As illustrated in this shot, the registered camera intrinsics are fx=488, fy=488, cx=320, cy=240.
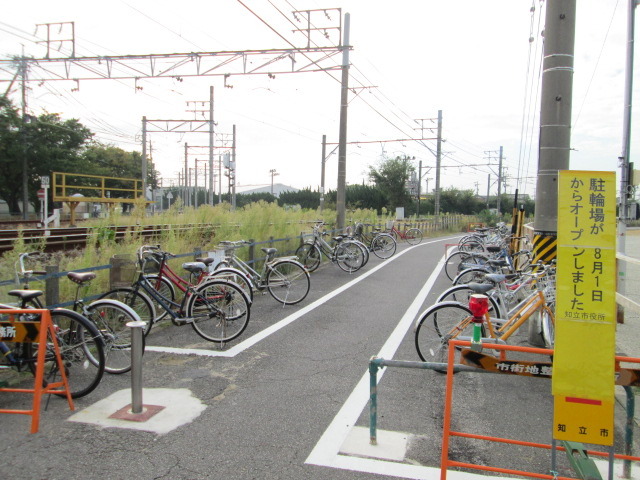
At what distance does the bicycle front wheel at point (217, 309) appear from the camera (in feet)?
19.3

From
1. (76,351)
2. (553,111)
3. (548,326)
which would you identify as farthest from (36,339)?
(553,111)

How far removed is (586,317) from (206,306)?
4319mm

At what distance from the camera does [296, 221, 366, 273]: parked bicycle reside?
12.0 metres

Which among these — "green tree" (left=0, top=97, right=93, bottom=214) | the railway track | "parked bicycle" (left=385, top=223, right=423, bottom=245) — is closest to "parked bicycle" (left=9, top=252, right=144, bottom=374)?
the railway track

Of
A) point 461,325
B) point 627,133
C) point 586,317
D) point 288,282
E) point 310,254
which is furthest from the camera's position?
point 310,254

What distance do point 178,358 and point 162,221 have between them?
6590 millimetres

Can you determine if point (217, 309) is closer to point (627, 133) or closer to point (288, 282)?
point (288, 282)

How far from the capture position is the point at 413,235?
24.4 m

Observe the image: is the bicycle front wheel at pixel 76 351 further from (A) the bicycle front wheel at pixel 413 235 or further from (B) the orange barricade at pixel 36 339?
(A) the bicycle front wheel at pixel 413 235

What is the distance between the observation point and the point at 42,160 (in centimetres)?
3262

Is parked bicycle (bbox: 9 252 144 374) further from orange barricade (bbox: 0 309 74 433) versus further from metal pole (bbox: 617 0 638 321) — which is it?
metal pole (bbox: 617 0 638 321)

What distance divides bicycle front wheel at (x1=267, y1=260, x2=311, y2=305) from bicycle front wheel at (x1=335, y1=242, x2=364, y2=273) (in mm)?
3623

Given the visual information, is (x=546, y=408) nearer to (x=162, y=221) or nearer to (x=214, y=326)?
(x=214, y=326)

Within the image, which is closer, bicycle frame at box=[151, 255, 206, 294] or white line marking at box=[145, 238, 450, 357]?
white line marking at box=[145, 238, 450, 357]
